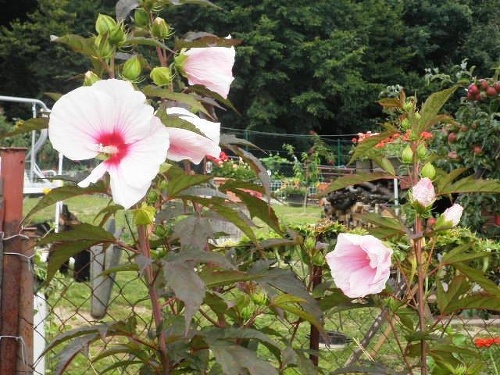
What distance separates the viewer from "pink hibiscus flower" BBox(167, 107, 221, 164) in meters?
0.85

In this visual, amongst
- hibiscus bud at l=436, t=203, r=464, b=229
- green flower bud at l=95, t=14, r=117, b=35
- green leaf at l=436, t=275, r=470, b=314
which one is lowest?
green leaf at l=436, t=275, r=470, b=314

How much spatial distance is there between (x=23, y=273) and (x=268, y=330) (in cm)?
48

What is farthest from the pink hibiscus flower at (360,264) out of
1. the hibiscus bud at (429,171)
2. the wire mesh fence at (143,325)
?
the wire mesh fence at (143,325)

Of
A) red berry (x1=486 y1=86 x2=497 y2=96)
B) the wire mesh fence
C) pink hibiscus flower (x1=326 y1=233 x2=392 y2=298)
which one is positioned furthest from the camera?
red berry (x1=486 y1=86 x2=497 y2=96)

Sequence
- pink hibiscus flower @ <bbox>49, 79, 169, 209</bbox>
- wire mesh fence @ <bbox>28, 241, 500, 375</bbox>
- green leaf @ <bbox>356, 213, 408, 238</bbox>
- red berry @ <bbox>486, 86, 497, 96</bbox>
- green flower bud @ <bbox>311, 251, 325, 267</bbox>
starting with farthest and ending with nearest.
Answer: red berry @ <bbox>486, 86, 497, 96</bbox>, wire mesh fence @ <bbox>28, 241, 500, 375</bbox>, green flower bud @ <bbox>311, 251, 325, 267</bbox>, green leaf @ <bbox>356, 213, 408, 238</bbox>, pink hibiscus flower @ <bbox>49, 79, 169, 209</bbox>

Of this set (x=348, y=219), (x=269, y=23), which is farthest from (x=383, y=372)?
(x=269, y=23)

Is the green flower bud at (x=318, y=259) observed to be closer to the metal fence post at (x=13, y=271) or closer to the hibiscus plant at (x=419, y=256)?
the hibiscus plant at (x=419, y=256)

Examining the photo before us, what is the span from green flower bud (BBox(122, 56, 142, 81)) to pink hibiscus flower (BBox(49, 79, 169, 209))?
2.5 inches

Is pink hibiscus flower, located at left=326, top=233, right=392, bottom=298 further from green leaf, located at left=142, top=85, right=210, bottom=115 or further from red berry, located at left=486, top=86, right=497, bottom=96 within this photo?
red berry, located at left=486, top=86, right=497, bottom=96

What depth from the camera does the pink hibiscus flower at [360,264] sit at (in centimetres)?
99

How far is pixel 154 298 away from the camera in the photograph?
91 cm

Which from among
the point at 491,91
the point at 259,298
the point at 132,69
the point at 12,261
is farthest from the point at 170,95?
the point at 491,91

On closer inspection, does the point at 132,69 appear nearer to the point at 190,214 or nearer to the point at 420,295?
the point at 190,214

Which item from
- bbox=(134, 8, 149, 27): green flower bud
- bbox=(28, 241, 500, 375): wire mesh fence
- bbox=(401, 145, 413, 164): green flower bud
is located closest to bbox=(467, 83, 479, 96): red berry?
bbox=(28, 241, 500, 375): wire mesh fence
